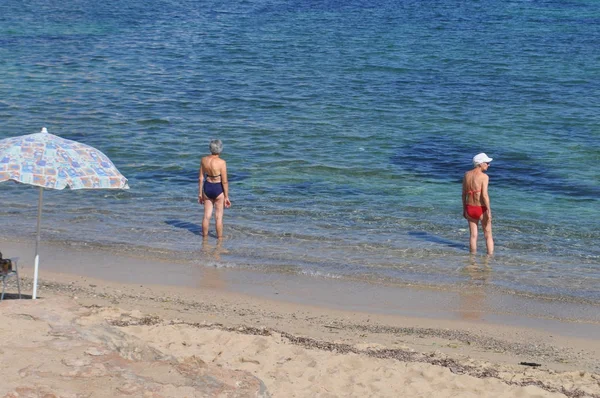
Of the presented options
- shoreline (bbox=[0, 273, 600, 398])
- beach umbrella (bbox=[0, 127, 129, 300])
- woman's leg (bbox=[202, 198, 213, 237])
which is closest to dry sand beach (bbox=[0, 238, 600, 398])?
shoreline (bbox=[0, 273, 600, 398])

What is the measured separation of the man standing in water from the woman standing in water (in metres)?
3.22

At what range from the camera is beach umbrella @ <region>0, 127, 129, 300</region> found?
7.77 m

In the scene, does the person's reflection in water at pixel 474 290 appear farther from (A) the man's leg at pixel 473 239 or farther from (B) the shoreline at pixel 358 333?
(B) the shoreline at pixel 358 333

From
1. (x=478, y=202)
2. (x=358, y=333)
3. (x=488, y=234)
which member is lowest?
(x=358, y=333)

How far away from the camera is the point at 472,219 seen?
12203mm

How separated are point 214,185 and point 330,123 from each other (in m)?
7.52

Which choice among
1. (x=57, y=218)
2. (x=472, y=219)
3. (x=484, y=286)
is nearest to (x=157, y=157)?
(x=57, y=218)

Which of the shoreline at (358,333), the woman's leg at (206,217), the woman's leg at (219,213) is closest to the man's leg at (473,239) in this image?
the shoreline at (358,333)

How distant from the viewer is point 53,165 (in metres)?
7.91

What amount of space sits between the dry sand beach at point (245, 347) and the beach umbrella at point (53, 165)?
3.35 feet

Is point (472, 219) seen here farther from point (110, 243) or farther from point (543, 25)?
point (543, 25)

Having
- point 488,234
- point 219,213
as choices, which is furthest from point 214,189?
point 488,234

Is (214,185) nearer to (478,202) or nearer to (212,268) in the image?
(212,268)

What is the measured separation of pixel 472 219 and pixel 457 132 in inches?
285
